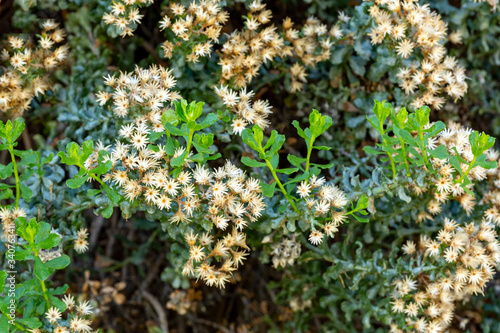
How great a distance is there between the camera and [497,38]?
2.19 m

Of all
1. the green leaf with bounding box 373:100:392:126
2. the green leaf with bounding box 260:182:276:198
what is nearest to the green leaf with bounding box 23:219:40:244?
the green leaf with bounding box 260:182:276:198

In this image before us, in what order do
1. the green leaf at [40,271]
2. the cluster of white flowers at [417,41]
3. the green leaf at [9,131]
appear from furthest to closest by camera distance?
the cluster of white flowers at [417,41], the green leaf at [9,131], the green leaf at [40,271]

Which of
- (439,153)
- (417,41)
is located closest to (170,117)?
(439,153)

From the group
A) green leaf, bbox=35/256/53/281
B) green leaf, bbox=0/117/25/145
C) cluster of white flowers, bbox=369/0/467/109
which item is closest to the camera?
green leaf, bbox=35/256/53/281

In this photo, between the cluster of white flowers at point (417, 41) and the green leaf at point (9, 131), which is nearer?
the green leaf at point (9, 131)

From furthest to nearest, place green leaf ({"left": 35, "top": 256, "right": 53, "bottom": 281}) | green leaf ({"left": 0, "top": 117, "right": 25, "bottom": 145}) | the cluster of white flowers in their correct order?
the cluster of white flowers, green leaf ({"left": 0, "top": 117, "right": 25, "bottom": 145}), green leaf ({"left": 35, "top": 256, "right": 53, "bottom": 281})

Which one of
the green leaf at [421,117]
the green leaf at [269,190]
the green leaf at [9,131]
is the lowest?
the green leaf at [269,190]

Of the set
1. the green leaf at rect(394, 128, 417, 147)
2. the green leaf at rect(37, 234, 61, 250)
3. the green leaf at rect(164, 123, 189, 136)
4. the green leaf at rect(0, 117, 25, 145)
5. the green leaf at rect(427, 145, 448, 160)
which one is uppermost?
Answer: the green leaf at rect(394, 128, 417, 147)

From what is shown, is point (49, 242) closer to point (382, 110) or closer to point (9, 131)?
point (9, 131)

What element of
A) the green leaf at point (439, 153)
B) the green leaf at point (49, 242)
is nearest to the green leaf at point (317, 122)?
the green leaf at point (439, 153)

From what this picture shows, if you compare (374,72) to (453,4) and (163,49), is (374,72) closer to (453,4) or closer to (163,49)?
(453,4)

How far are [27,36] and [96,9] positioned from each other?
0.28 m

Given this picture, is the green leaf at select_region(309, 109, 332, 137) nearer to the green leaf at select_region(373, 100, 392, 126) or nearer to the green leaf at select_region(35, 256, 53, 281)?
the green leaf at select_region(373, 100, 392, 126)

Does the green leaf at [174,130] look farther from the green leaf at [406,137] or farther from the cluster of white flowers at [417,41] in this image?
the cluster of white flowers at [417,41]
